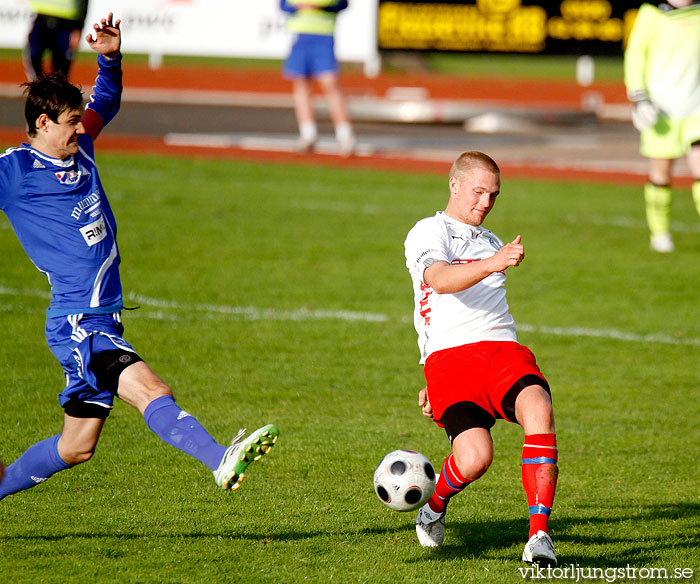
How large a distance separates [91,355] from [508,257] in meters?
1.60

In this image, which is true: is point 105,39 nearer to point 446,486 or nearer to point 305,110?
point 446,486

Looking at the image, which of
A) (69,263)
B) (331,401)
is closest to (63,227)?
(69,263)

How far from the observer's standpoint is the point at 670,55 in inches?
Result: 416

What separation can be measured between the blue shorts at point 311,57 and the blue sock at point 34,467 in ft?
40.2

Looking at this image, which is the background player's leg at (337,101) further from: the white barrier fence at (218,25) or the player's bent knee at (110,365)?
the player's bent knee at (110,365)

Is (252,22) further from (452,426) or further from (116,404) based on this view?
(452,426)

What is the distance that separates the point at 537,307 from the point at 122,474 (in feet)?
15.2

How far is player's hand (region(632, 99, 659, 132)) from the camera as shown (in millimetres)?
10375

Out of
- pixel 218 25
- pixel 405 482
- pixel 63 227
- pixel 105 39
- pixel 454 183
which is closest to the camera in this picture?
pixel 405 482

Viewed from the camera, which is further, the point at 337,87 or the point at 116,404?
the point at 337,87

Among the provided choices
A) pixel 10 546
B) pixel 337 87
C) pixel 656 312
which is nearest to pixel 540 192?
pixel 337 87

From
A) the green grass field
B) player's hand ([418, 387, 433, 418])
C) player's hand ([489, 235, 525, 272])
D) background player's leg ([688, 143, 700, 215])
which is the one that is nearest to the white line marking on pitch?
the green grass field

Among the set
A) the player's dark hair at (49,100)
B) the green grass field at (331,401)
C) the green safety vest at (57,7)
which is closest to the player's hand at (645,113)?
the green grass field at (331,401)

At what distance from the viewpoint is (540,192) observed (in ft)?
48.1
